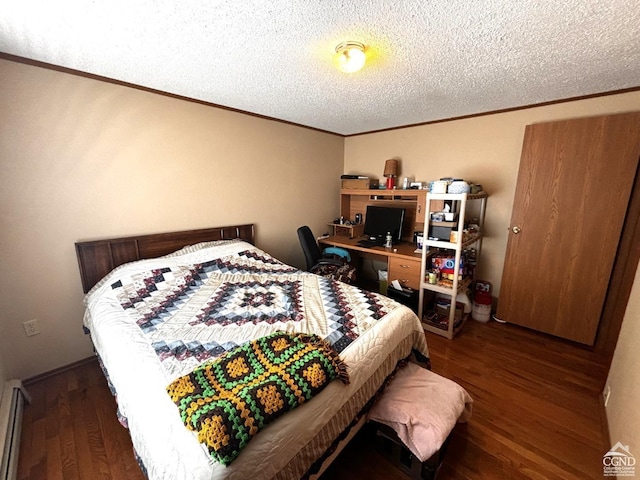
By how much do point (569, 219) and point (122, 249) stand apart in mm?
3735

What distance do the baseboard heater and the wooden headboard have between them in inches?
26.9

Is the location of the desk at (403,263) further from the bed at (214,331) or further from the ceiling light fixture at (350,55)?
the ceiling light fixture at (350,55)

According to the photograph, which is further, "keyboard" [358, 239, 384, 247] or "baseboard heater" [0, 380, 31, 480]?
"keyboard" [358, 239, 384, 247]

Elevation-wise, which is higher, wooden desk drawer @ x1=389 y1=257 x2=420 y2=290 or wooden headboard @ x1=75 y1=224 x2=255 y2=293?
wooden headboard @ x1=75 y1=224 x2=255 y2=293

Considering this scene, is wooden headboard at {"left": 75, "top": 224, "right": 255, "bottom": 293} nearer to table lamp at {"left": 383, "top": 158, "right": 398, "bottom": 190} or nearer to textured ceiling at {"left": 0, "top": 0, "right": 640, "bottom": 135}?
textured ceiling at {"left": 0, "top": 0, "right": 640, "bottom": 135}

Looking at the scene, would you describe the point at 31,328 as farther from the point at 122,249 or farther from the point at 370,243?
the point at 370,243

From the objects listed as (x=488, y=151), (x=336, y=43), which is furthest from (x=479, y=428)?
(x=488, y=151)

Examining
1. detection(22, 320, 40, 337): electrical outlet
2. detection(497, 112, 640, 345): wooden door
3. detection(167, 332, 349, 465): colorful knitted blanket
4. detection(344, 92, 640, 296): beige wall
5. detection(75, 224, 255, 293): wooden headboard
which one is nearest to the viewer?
detection(167, 332, 349, 465): colorful knitted blanket

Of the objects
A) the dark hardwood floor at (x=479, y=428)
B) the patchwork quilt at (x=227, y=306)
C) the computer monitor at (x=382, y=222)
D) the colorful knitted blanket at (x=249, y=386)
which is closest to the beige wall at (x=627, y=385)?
the dark hardwood floor at (x=479, y=428)

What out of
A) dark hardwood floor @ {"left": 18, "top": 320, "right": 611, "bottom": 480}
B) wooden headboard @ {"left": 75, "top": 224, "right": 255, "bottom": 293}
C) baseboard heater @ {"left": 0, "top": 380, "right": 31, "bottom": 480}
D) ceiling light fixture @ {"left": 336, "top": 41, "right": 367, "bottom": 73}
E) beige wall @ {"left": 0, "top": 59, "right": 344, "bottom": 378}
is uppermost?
Answer: ceiling light fixture @ {"left": 336, "top": 41, "right": 367, "bottom": 73}

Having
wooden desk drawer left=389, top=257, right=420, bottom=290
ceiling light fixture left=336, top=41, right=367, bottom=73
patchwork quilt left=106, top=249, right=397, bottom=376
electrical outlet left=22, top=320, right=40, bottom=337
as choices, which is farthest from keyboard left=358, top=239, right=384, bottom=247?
electrical outlet left=22, top=320, right=40, bottom=337

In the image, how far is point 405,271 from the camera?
274 cm

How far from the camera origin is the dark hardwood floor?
4.40 ft

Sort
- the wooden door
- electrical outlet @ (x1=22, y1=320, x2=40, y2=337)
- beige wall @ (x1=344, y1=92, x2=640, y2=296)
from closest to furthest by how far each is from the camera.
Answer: electrical outlet @ (x1=22, y1=320, x2=40, y2=337)
the wooden door
beige wall @ (x1=344, y1=92, x2=640, y2=296)
